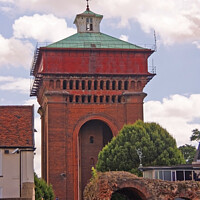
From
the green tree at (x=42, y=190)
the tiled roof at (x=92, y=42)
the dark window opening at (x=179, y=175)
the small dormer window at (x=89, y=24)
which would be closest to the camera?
the dark window opening at (x=179, y=175)

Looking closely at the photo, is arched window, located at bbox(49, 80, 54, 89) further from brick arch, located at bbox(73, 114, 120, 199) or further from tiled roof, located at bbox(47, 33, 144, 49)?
brick arch, located at bbox(73, 114, 120, 199)

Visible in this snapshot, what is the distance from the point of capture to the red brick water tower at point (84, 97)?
70000 mm

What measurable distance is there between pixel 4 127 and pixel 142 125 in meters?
23.5

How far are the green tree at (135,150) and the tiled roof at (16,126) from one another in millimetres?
16660

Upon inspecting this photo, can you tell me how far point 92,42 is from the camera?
7462cm

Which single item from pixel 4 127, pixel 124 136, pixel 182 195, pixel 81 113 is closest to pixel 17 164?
pixel 4 127

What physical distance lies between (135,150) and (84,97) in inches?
422

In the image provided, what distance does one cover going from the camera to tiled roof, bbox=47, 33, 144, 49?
73.5 metres

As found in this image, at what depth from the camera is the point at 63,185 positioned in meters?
68.8

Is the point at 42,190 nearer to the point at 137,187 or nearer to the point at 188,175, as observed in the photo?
the point at 188,175

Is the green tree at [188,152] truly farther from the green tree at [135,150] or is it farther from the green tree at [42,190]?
the green tree at [42,190]

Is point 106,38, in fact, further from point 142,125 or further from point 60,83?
point 142,125

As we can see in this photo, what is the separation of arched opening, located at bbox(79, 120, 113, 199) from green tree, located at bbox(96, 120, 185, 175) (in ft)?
21.9

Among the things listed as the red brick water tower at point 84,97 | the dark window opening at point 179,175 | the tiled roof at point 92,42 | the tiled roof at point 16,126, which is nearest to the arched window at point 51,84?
the red brick water tower at point 84,97
